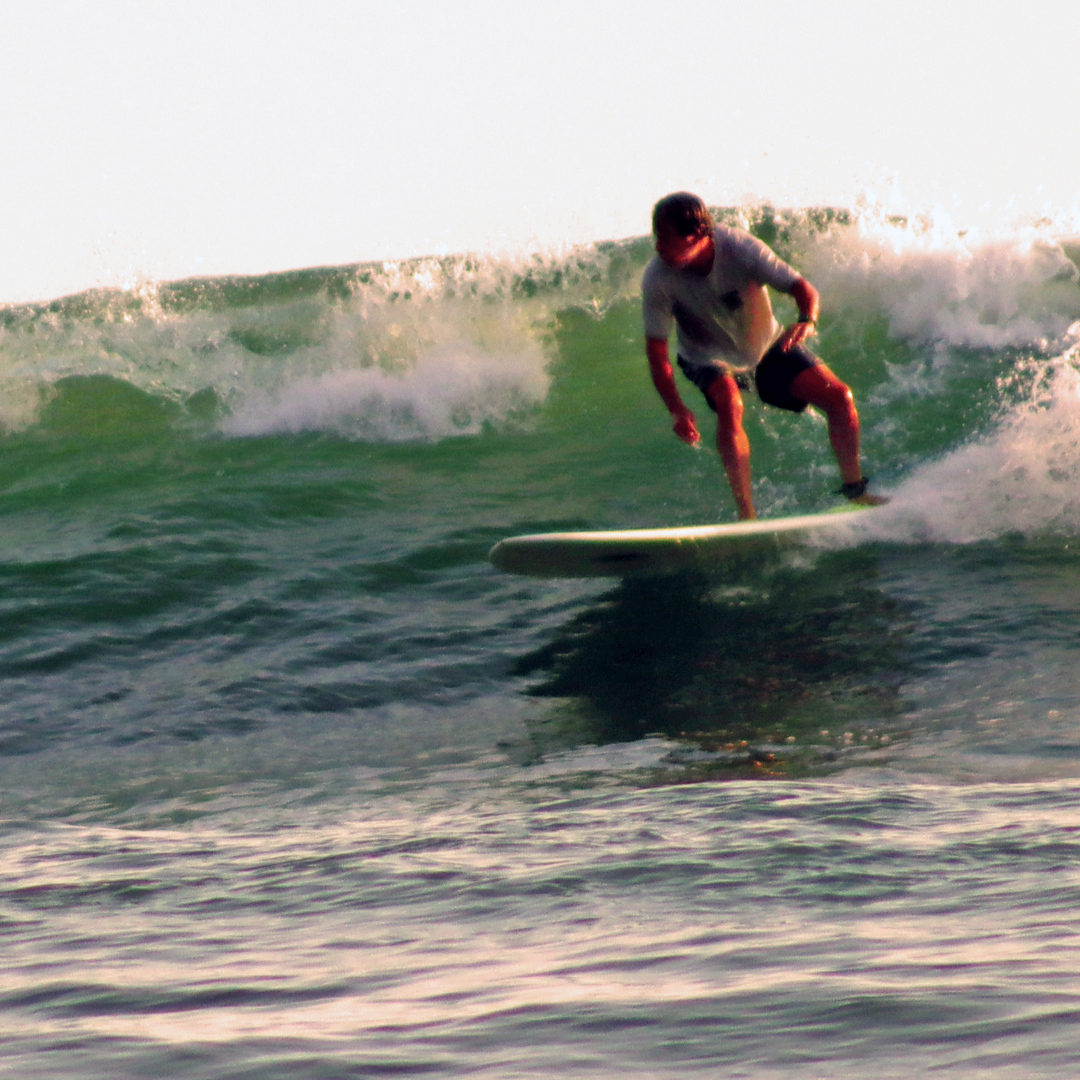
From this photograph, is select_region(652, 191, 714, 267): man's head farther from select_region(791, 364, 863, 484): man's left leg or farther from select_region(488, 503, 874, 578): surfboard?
select_region(488, 503, 874, 578): surfboard

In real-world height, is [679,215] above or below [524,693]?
above

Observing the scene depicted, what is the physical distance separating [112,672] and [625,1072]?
5274 millimetres

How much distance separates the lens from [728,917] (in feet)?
8.87

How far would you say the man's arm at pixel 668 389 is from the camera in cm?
651

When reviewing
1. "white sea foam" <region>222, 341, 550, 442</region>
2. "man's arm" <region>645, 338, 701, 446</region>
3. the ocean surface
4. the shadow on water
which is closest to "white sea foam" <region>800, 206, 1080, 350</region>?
the ocean surface

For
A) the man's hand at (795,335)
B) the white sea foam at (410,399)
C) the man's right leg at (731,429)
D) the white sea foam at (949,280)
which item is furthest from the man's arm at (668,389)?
the white sea foam at (949,280)

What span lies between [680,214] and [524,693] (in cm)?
236

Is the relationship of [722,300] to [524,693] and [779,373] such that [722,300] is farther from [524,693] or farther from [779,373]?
[524,693]

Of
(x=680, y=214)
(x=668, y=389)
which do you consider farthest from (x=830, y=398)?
(x=680, y=214)

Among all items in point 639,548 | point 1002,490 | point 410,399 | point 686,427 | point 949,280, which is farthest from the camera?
point 949,280

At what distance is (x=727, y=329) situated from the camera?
21.8 feet

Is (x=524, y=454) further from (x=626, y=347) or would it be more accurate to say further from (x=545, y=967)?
(x=545, y=967)

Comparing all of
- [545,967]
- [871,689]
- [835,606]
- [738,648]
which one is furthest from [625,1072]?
[835,606]

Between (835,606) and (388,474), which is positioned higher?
(388,474)
